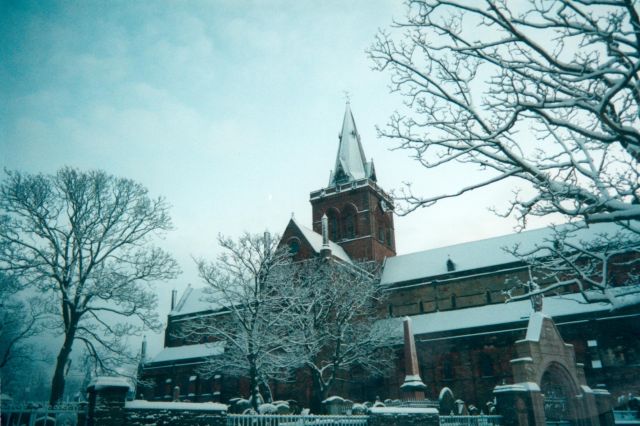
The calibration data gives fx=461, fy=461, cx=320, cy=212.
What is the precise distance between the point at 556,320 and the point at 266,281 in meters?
19.0

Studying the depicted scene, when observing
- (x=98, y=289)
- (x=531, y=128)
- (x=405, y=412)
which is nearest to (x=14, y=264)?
(x=98, y=289)

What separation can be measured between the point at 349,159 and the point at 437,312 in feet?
56.1

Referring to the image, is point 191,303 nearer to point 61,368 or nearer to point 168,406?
point 61,368

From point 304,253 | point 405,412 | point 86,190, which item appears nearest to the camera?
point 405,412

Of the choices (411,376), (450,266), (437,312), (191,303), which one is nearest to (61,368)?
(411,376)

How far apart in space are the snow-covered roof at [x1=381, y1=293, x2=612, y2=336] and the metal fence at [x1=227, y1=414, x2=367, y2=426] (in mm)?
17511

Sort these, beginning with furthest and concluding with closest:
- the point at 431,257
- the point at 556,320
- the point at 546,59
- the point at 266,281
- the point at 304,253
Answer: the point at 431,257 < the point at 304,253 < the point at 556,320 < the point at 266,281 < the point at 546,59

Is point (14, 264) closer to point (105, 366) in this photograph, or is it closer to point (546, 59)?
point (105, 366)

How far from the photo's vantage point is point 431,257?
38.3 meters

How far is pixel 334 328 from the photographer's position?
25969mm

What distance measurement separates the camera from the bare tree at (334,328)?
23578mm

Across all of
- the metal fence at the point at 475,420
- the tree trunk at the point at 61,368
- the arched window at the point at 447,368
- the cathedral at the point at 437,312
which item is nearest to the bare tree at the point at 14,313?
the tree trunk at the point at 61,368

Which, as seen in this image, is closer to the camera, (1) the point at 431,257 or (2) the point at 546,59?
(2) the point at 546,59

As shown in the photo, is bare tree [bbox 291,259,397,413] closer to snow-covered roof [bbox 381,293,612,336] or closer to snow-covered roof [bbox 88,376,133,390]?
snow-covered roof [bbox 381,293,612,336]
